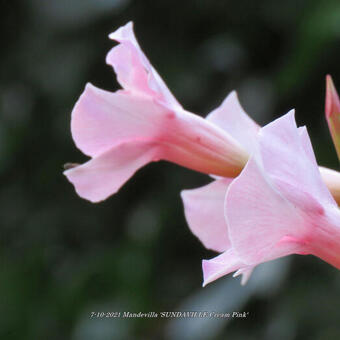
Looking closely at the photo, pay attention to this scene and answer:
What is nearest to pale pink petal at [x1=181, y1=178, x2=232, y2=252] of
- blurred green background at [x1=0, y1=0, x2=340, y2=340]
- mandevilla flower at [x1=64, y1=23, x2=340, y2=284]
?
mandevilla flower at [x1=64, y1=23, x2=340, y2=284]

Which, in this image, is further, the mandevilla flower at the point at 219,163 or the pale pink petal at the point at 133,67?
the pale pink petal at the point at 133,67

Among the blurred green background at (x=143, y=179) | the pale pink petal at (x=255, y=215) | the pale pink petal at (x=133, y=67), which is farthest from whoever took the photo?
the blurred green background at (x=143, y=179)

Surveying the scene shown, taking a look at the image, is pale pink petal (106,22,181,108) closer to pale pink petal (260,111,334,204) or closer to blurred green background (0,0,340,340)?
pale pink petal (260,111,334,204)

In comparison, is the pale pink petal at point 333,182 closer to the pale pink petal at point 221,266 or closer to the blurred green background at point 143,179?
the pale pink petal at point 221,266

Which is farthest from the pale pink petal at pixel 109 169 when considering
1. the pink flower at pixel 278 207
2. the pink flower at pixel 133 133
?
the pink flower at pixel 278 207

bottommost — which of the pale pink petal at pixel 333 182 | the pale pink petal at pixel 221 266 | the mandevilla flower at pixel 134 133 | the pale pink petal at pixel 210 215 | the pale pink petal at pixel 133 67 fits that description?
the pale pink petal at pixel 210 215

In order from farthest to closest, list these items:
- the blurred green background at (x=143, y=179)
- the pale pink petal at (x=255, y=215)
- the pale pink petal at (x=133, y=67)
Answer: the blurred green background at (x=143, y=179) < the pale pink petal at (x=133, y=67) < the pale pink petal at (x=255, y=215)

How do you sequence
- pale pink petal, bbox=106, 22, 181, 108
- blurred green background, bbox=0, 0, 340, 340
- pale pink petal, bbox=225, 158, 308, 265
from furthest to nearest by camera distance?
blurred green background, bbox=0, 0, 340, 340 → pale pink petal, bbox=106, 22, 181, 108 → pale pink petal, bbox=225, 158, 308, 265
